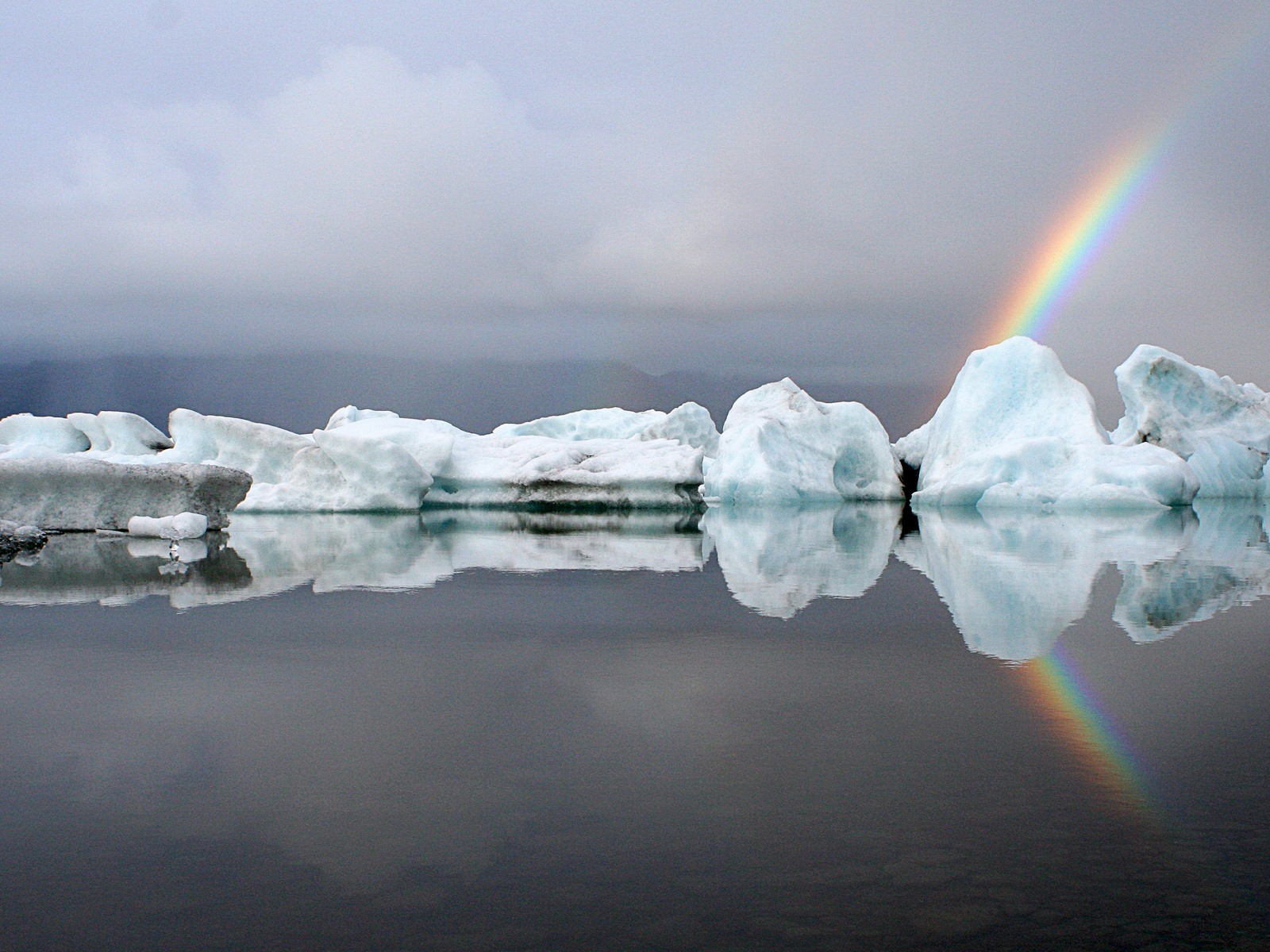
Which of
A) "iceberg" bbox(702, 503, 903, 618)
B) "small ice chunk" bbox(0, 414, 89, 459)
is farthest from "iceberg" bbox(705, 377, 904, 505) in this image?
"small ice chunk" bbox(0, 414, 89, 459)

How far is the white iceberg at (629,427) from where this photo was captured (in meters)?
34.7

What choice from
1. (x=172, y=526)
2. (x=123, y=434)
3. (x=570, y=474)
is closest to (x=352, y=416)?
(x=123, y=434)

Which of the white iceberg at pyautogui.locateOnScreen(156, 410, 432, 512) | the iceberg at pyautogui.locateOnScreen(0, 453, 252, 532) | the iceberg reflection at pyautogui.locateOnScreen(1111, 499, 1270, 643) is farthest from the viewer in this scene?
the white iceberg at pyautogui.locateOnScreen(156, 410, 432, 512)

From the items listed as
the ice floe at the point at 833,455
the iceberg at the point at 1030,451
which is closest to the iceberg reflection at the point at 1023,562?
the iceberg at the point at 1030,451

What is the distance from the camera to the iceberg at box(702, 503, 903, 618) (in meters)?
7.22

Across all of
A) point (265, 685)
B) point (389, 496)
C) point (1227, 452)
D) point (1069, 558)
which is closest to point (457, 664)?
point (265, 685)

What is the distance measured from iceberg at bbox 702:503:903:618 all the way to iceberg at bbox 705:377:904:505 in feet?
13.7

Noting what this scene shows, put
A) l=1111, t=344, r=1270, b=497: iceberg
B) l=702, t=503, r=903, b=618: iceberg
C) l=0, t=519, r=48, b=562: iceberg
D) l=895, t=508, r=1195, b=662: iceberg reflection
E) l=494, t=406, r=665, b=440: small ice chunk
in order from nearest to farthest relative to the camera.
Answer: l=895, t=508, r=1195, b=662: iceberg reflection < l=702, t=503, r=903, b=618: iceberg < l=0, t=519, r=48, b=562: iceberg < l=1111, t=344, r=1270, b=497: iceberg < l=494, t=406, r=665, b=440: small ice chunk

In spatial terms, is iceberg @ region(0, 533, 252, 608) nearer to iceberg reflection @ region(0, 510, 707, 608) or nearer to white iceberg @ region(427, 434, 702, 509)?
iceberg reflection @ region(0, 510, 707, 608)

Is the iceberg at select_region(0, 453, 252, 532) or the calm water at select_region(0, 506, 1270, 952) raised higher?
the iceberg at select_region(0, 453, 252, 532)

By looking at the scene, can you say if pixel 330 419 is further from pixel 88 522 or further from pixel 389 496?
pixel 88 522

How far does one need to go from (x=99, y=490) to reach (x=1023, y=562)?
39.0ft

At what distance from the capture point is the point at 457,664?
4586 millimetres

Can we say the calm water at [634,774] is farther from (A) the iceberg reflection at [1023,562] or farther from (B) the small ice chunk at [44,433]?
(B) the small ice chunk at [44,433]
